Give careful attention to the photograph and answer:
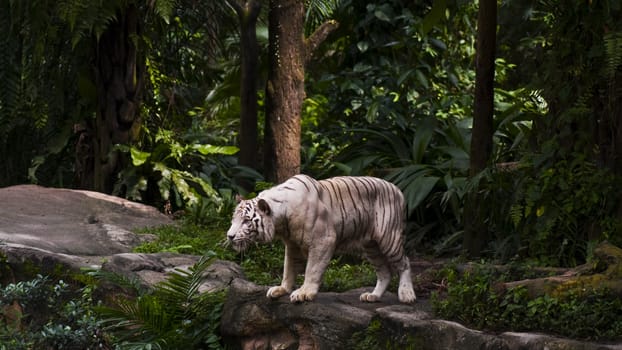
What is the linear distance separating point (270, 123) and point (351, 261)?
227cm

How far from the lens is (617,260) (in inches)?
214

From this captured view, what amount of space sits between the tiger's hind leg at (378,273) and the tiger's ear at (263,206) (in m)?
0.87

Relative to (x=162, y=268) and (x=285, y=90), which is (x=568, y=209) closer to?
(x=162, y=268)

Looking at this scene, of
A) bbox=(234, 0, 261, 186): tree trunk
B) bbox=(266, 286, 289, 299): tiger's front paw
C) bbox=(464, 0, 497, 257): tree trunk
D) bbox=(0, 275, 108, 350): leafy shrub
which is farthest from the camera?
bbox=(234, 0, 261, 186): tree trunk

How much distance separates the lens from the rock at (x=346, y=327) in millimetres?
5008

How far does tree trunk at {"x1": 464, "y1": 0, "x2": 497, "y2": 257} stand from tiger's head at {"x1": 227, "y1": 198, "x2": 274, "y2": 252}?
8.60ft

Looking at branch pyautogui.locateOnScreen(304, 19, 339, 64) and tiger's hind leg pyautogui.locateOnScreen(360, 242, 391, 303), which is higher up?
branch pyautogui.locateOnScreen(304, 19, 339, 64)

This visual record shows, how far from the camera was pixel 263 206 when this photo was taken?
18.1ft

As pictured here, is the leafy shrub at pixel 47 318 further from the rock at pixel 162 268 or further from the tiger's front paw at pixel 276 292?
the tiger's front paw at pixel 276 292

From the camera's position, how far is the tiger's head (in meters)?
5.52

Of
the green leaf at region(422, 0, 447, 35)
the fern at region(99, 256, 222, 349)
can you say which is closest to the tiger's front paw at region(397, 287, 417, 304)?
the fern at region(99, 256, 222, 349)

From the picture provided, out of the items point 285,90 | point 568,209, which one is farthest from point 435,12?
point 285,90

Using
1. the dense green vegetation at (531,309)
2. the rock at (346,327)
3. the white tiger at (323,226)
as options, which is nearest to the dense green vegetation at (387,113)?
the dense green vegetation at (531,309)

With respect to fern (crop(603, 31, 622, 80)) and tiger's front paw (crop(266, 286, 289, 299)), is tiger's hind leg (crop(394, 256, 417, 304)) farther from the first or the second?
fern (crop(603, 31, 622, 80))
